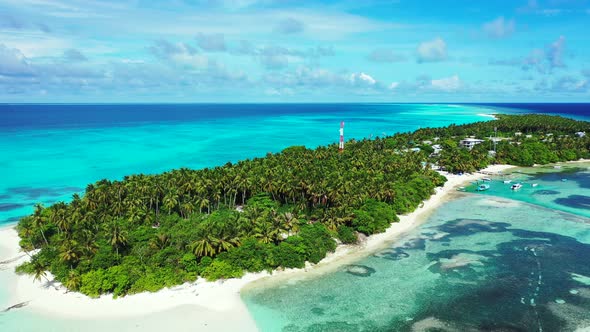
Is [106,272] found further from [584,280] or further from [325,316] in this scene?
[584,280]

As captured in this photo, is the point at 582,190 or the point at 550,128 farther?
the point at 550,128

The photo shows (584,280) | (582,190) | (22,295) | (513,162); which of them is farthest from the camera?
(513,162)

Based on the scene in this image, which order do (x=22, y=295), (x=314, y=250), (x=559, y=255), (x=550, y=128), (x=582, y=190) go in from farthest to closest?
(x=550, y=128) < (x=582, y=190) < (x=559, y=255) < (x=314, y=250) < (x=22, y=295)

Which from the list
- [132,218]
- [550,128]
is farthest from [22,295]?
[550,128]

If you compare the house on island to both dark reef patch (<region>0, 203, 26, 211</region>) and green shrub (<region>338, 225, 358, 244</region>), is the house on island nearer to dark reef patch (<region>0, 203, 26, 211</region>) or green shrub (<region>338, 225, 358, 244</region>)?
green shrub (<region>338, 225, 358, 244</region>)

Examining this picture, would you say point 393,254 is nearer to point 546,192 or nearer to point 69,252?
point 69,252

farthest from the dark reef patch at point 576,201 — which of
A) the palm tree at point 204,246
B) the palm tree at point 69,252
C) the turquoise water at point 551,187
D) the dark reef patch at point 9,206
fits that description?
the dark reef patch at point 9,206

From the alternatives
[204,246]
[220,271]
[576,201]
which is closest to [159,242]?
[204,246]
